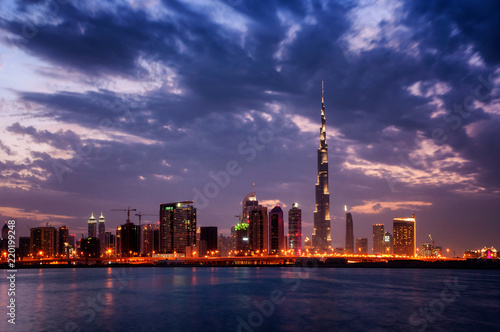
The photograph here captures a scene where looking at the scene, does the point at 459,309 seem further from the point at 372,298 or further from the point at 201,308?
the point at 201,308

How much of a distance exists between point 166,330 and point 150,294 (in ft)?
153

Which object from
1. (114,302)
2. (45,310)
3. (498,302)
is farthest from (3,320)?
(498,302)

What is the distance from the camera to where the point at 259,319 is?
64875mm

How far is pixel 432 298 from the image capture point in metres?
90.4

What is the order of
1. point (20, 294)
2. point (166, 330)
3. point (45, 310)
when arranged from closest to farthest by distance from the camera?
point (166, 330), point (45, 310), point (20, 294)

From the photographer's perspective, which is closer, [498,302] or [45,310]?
[45,310]

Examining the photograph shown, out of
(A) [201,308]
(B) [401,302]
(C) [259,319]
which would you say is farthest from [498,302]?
(A) [201,308]

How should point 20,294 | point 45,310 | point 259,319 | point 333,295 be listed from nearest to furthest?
point 259,319
point 45,310
point 333,295
point 20,294

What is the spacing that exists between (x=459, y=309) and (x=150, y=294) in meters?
65.3

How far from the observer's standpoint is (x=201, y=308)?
253 feet

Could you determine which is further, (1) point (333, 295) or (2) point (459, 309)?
(1) point (333, 295)

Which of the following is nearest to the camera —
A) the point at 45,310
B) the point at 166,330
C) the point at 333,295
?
the point at 166,330

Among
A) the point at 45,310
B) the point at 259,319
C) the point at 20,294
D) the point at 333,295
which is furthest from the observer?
the point at 20,294

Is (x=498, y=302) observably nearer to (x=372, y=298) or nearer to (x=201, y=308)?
(x=372, y=298)
